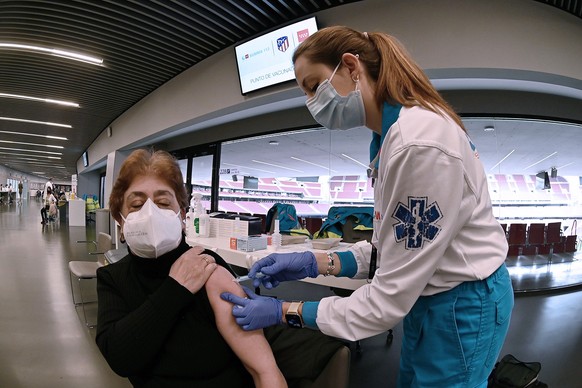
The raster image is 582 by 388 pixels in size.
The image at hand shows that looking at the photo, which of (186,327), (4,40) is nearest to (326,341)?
(186,327)

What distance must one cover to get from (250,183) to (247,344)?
5886 millimetres

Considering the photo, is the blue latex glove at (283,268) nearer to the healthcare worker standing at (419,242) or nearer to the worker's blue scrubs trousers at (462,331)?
the healthcare worker standing at (419,242)

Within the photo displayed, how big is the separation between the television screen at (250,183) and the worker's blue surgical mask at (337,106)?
5.67 metres

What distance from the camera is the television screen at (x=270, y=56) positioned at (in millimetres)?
2979

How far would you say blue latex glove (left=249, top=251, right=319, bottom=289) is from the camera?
95cm

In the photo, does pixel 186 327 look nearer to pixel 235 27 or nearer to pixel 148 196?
pixel 148 196

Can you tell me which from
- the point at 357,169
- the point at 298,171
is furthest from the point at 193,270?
the point at 298,171

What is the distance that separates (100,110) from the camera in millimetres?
6875

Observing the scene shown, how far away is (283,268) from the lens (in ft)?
3.13

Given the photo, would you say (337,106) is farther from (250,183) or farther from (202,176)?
(202,176)

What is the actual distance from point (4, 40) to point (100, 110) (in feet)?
10.3

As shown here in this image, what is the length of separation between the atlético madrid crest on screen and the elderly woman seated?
2.69 meters

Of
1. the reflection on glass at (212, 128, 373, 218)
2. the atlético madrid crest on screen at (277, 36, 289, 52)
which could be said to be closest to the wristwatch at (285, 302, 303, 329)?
the atlético madrid crest on screen at (277, 36, 289, 52)

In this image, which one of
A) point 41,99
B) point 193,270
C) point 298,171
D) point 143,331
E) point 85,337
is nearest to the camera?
point 143,331
